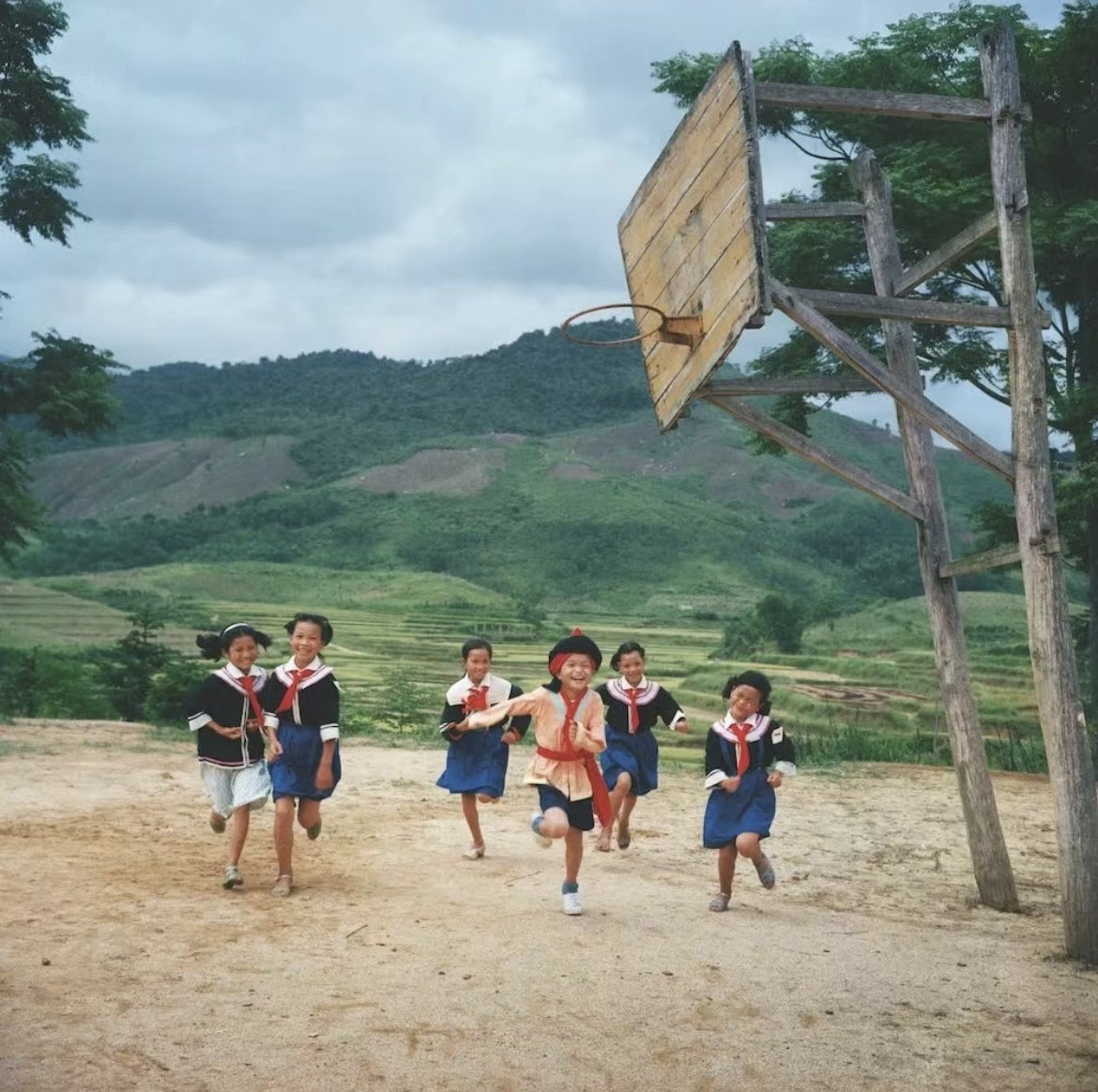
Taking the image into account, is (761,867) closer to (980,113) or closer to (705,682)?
(980,113)

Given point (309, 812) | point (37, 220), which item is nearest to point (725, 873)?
point (309, 812)

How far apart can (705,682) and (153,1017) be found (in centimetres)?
2026

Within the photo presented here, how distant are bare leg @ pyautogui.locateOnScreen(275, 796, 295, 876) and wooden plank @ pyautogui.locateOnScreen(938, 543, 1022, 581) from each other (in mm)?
4099

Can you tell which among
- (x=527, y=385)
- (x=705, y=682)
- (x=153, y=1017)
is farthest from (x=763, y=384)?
(x=527, y=385)

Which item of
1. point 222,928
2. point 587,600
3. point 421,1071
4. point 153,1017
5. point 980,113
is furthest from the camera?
point 587,600

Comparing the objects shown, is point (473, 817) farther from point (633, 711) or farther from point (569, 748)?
point (569, 748)

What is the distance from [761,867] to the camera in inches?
281

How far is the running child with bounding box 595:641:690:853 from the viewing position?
875 centimetres

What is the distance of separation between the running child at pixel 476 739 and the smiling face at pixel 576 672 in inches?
52.6

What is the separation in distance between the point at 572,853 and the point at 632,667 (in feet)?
7.15

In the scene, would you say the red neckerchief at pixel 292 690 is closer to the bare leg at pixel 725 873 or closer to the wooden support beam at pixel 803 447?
the bare leg at pixel 725 873

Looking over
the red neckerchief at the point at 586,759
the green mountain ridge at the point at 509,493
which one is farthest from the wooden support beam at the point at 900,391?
the green mountain ridge at the point at 509,493

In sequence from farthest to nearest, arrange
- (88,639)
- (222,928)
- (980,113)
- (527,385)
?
(527,385) → (88,639) → (980,113) → (222,928)

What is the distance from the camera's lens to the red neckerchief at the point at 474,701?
27.1 ft
